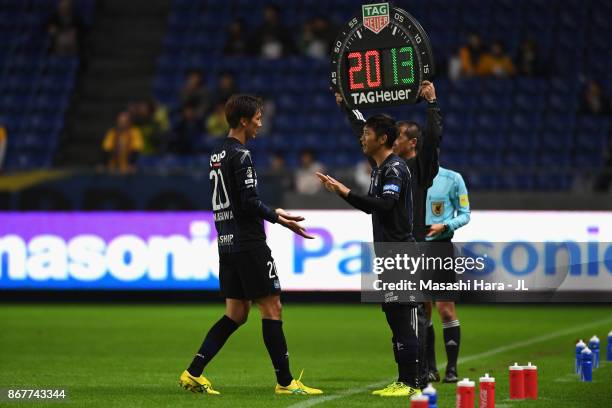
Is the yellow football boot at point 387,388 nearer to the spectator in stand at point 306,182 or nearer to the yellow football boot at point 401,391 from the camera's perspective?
the yellow football boot at point 401,391

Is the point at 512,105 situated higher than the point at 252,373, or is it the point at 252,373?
the point at 512,105

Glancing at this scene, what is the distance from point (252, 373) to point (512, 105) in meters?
13.1

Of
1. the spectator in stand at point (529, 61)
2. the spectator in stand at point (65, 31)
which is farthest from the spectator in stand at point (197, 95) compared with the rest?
the spectator in stand at point (529, 61)

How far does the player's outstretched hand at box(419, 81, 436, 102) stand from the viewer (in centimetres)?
952

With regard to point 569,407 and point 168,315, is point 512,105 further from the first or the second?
point 569,407

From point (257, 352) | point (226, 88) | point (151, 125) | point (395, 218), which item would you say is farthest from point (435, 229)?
point (151, 125)

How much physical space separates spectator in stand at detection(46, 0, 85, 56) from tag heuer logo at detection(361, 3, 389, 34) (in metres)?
16.7

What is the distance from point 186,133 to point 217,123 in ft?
2.04

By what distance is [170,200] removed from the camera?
65.2 ft

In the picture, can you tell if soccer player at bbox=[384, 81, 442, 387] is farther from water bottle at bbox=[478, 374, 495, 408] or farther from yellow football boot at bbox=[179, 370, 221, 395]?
water bottle at bbox=[478, 374, 495, 408]

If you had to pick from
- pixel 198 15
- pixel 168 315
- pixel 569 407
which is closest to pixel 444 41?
pixel 198 15

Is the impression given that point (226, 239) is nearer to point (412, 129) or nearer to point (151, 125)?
point (412, 129)

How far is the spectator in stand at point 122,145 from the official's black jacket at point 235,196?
1214cm

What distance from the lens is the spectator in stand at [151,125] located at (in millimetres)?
22891
